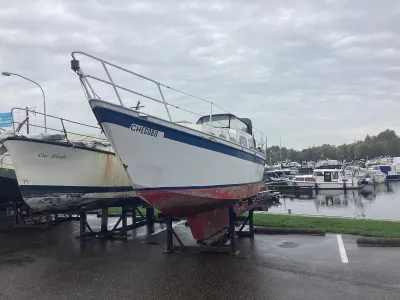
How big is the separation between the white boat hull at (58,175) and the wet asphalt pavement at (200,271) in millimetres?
1321

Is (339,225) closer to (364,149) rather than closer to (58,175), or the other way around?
(58,175)

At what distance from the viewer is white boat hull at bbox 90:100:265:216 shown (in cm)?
689

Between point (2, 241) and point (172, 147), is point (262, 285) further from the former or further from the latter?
point (2, 241)

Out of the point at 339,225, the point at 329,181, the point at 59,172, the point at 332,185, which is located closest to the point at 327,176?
the point at 329,181

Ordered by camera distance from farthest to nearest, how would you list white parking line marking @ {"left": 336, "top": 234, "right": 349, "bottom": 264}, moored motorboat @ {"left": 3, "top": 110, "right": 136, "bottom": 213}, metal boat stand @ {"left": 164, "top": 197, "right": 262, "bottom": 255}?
moored motorboat @ {"left": 3, "top": 110, "right": 136, "bottom": 213} < metal boat stand @ {"left": 164, "top": 197, "right": 262, "bottom": 255} < white parking line marking @ {"left": 336, "top": 234, "right": 349, "bottom": 264}

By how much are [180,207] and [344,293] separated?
3.49 m

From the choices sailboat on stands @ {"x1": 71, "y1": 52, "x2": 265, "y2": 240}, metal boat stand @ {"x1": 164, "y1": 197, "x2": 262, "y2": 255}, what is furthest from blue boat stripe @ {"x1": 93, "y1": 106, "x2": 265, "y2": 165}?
metal boat stand @ {"x1": 164, "y1": 197, "x2": 262, "y2": 255}

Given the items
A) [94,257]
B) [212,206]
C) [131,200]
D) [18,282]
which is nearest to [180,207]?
[212,206]

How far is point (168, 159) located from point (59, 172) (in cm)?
462

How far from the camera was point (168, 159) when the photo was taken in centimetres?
720

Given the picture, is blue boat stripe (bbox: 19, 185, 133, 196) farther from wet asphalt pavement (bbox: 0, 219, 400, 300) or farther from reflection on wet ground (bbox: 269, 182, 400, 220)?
reflection on wet ground (bbox: 269, 182, 400, 220)

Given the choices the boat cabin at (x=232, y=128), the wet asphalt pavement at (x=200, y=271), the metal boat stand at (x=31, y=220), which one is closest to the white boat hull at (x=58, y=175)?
the wet asphalt pavement at (x=200, y=271)

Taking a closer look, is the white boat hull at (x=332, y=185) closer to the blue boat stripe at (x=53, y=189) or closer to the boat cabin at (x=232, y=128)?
the boat cabin at (x=232, y=128)

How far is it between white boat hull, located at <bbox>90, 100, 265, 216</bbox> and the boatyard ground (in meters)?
3.79
